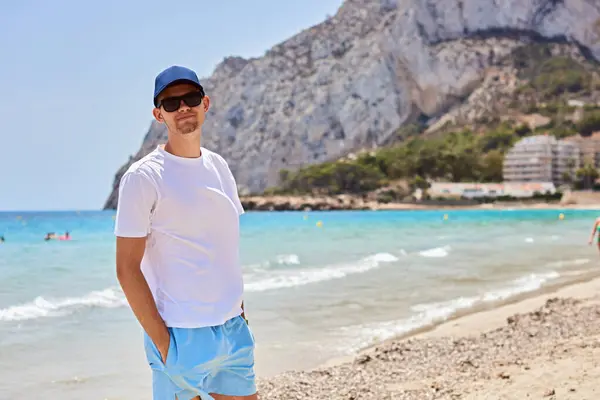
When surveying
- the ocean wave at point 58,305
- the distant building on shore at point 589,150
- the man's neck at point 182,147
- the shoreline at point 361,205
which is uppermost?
the distant building on shore at point 589,150

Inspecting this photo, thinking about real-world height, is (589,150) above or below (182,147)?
above

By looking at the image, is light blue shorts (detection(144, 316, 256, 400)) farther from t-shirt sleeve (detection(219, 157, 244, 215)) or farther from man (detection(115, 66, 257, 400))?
t-shirt sleeve (detection(219, 157, 244, 215))

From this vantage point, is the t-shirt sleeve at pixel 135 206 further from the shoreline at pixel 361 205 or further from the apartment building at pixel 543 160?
the apartment building at pixel 543 160

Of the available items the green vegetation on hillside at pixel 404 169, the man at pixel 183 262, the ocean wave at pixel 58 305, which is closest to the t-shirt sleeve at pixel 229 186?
the man at pixel 183 262

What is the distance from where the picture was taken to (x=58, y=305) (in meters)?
9.94

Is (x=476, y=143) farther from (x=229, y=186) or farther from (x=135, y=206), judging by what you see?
(x=135, y=206)

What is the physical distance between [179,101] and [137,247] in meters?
0.53

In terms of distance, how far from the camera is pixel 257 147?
435 feet

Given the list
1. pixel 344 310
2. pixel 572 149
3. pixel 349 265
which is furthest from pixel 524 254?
pixel 572 149

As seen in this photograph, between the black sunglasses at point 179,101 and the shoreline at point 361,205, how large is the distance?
81542mm

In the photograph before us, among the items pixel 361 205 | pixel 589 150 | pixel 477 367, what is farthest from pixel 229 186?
pixel 589 150

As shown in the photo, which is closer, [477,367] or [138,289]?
[138,289]

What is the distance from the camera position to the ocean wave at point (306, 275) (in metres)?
12.3

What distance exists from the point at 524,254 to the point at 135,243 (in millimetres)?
17809
